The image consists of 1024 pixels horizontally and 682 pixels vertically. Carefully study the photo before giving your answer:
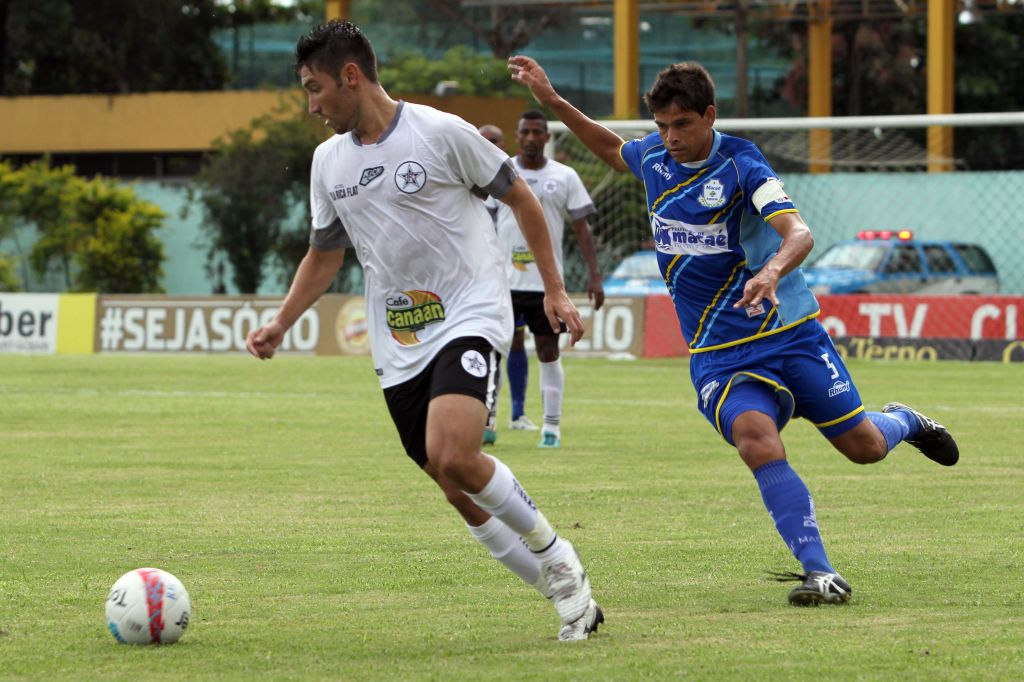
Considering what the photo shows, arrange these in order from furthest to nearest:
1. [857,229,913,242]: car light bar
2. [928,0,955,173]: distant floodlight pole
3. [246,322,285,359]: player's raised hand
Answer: [928,0,955,173]: distant floodlight pole < [857,229,913,242]: car light bar < [246,322,285,359]: player's raised hand

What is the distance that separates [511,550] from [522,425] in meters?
8.73

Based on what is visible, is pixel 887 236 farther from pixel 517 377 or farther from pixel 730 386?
pixel 730 386

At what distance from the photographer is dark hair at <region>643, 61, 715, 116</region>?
6891 millimetres

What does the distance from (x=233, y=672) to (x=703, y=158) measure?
2807 mm

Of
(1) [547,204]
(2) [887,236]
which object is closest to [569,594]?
(1) [547,204]

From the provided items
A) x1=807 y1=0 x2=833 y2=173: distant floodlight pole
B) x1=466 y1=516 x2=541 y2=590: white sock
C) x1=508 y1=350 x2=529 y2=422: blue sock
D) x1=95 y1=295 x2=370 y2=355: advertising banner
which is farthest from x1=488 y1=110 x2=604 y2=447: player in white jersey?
x1=807 y1=0 x2=833 y2=173: distant floodlight pole

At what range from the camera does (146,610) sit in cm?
584

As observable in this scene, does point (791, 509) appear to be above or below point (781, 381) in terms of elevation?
below

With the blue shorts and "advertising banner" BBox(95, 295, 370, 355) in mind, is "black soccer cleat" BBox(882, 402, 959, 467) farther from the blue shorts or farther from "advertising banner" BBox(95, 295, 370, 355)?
"advertising banner" BBox(95, 295, 370, 355)

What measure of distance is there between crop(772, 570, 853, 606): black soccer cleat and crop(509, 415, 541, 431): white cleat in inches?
326

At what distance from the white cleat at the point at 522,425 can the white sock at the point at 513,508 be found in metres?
8.69

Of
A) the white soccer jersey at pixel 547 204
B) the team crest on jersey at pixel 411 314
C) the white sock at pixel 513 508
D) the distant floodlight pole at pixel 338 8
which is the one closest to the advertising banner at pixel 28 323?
the white soccer jersey at pixel 547 204

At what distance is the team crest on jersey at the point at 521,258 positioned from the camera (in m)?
14.2

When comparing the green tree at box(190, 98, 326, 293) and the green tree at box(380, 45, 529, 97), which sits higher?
the green tree at box(380, 45, 529, 97)
